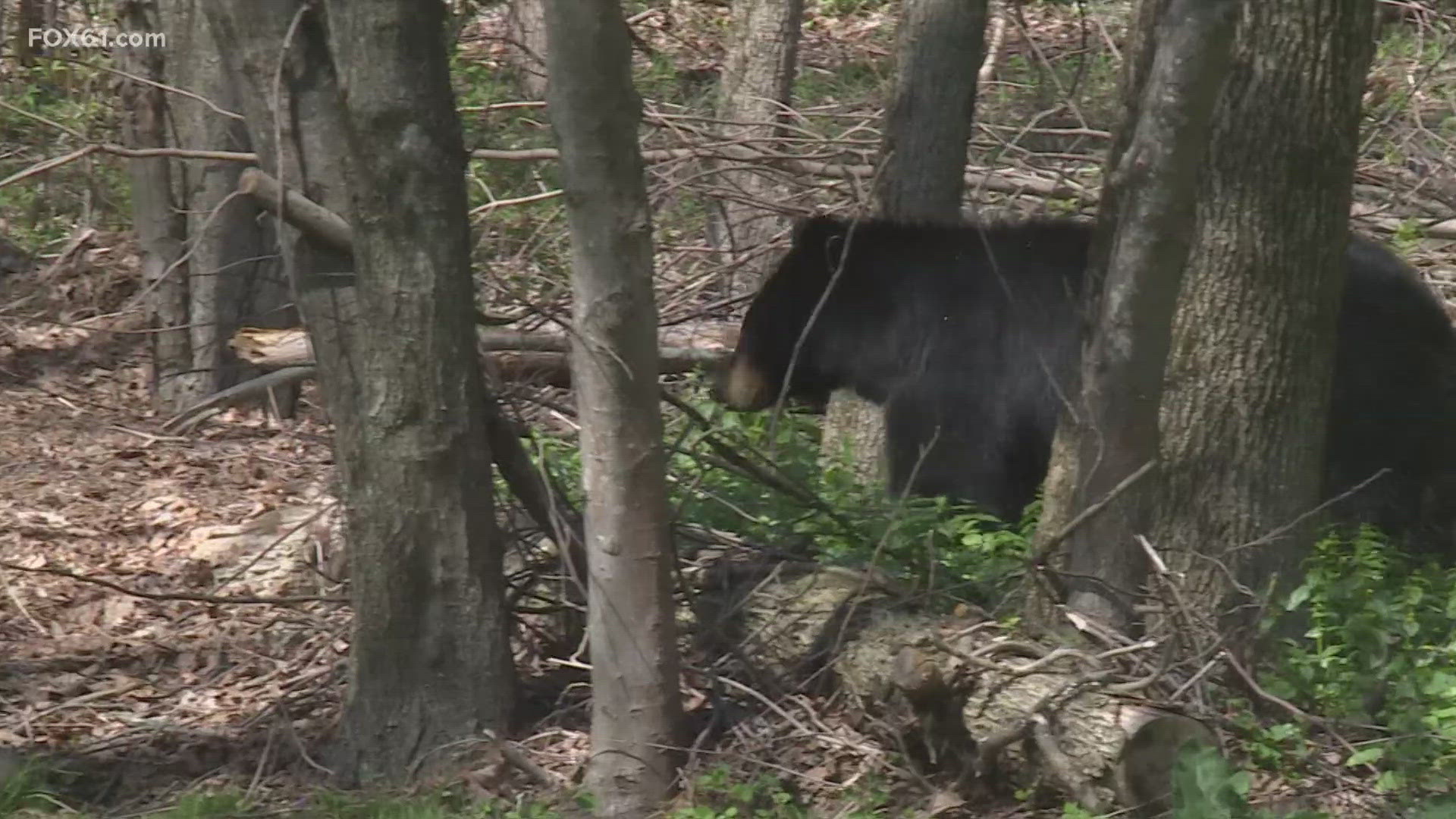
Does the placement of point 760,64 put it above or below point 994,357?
above

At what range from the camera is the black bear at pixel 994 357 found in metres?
7.43

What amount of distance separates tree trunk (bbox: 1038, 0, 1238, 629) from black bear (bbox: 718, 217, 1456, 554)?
169 centimetres

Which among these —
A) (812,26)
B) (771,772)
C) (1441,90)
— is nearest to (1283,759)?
(771,772)

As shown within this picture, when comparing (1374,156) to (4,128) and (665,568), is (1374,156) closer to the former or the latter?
(665,568)

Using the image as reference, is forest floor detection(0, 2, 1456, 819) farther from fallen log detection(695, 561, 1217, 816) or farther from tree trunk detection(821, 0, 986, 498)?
tree trunk detection(821, 0, 986, 498)

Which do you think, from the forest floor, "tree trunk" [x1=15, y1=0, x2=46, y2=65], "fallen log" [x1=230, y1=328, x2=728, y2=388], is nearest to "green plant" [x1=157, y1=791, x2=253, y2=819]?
the forest floor

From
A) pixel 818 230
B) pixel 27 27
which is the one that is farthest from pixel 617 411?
pixel 27 27

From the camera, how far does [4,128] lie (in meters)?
13.9

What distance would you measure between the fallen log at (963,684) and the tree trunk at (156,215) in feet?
14.7

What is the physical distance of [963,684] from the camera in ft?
16.3

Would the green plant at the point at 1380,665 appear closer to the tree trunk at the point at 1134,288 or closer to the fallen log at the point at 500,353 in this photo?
the tree trunk at the point at 1134,288

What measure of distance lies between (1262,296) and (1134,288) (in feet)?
2.77

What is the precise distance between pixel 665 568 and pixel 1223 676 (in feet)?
5.63

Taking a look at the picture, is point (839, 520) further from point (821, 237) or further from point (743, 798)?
point (821, 237)
